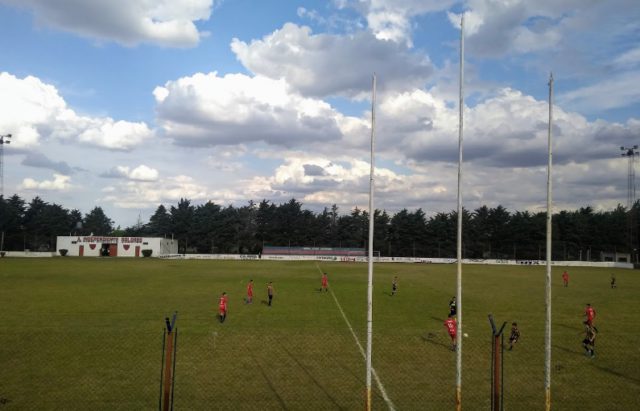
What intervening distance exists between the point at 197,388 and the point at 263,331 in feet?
27.7

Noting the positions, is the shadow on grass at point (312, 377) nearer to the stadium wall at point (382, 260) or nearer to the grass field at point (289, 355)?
the grass field at point (289, 355)

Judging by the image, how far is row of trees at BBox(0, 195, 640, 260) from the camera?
12206 centimetres

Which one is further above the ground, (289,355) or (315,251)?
(315,251)

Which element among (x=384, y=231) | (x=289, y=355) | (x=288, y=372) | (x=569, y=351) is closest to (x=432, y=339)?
(x=569, y=351)

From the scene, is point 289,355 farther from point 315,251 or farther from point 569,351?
point 315,251

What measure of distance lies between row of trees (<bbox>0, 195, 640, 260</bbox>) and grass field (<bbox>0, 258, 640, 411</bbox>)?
93.8 metres

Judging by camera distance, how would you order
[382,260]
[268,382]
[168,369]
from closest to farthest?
[168,369], [268,382], [382,260]

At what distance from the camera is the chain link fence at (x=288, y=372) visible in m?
13.3

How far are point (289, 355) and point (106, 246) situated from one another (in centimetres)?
9613

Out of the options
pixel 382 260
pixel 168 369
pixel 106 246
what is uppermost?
pixel 168 369

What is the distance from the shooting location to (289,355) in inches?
713

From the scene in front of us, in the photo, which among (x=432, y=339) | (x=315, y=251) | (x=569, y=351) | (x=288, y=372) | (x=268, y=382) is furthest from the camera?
(x=315, y=251)

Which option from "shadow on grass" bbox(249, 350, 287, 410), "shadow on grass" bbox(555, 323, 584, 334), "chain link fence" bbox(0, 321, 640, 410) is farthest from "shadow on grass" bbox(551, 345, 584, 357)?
"shadow on grass" bbox(249, 350, 287, 410)

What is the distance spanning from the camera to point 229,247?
138 m
